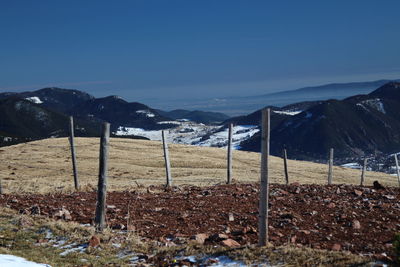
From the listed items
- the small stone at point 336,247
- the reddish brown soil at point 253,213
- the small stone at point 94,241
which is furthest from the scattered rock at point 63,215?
the small stone at point 336,247

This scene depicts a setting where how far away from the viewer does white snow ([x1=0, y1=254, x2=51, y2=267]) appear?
8312 mm

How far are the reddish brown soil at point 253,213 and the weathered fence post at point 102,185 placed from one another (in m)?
0.64

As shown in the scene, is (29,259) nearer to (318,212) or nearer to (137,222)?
(137,222)

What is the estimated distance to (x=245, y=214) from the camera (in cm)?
1302

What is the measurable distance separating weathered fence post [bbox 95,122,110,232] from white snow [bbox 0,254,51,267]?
7.62 ft

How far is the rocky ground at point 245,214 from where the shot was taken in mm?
9961

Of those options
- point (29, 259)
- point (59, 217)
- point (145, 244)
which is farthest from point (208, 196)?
point (29, 259)

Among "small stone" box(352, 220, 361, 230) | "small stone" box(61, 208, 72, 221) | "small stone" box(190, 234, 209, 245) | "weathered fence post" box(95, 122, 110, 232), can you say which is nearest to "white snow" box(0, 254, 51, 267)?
"weathered fence post" box(95, 122, 110, 232)

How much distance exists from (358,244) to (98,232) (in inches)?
245

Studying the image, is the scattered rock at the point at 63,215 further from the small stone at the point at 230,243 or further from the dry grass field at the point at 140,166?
the dry grass field at the point at 140,166

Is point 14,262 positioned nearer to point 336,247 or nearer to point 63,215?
point 63,215

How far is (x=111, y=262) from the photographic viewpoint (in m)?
8.80

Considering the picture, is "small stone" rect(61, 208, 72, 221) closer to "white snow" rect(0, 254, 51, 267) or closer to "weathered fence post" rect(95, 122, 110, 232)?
"weathered fence post" rect(95, 122, 110, 232)

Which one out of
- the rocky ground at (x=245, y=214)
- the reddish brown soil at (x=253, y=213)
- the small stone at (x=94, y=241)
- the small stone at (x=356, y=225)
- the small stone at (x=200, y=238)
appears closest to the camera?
the small stone at (x=200, y=238)
